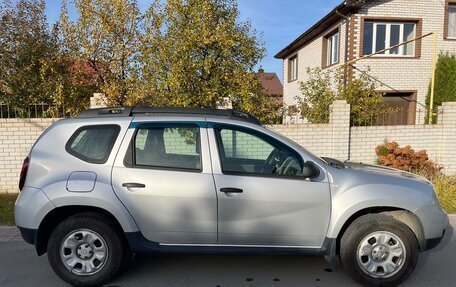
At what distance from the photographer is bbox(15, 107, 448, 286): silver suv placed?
11.0ft

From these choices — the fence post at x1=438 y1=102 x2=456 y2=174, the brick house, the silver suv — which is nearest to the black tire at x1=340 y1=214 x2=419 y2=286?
the silver suv

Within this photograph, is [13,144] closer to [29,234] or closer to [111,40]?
[111,40]

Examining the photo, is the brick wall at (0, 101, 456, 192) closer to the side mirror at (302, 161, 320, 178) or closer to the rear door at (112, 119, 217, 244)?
the side mirror at (302, 161, 320, 178)

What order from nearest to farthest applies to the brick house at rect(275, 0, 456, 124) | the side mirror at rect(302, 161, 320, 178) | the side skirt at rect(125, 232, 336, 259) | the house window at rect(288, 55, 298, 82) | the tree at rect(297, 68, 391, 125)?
the side mirror at rect(302, 161, 320, 178) → the side skirt at rect(125, 232, 336, 259) → the tree at rect(297, 68, 391, 125) → the brick house at rect(275, 0, 456, 124) → the house window at rect(288, 55, 298, 82)

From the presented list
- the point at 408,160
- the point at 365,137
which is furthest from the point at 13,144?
the point at 408,160

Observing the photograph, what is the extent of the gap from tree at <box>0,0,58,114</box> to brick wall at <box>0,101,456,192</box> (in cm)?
128

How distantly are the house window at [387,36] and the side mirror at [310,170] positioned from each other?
11.3 m

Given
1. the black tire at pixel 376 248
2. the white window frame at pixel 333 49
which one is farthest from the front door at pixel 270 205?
the white window frame at pixel 333 49

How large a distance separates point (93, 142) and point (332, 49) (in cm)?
1363

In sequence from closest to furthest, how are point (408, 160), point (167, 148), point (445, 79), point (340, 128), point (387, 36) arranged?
1. point (167, 148)
2. point (408, 160)
3. point (340, 128)
4. point (445, 79)
5. point (387, 36)

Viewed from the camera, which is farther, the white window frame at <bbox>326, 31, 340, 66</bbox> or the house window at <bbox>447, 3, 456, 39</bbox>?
the white window frame at <bbox>326, 31, 340, 66</bbox>

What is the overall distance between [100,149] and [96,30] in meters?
5.32

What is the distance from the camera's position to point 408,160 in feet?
25.5

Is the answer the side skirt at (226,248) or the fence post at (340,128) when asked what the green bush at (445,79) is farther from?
the side skirt at (226,248)
